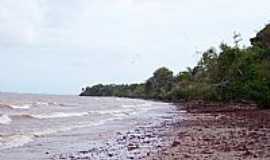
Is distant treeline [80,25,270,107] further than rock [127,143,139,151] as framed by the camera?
Yes

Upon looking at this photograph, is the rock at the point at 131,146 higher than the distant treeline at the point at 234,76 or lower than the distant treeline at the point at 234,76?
lower

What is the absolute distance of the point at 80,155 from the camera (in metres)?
19.2

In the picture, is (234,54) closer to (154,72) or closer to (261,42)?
(261,42)

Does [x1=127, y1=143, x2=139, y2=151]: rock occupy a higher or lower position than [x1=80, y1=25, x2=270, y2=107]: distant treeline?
lower

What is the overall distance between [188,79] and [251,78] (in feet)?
211

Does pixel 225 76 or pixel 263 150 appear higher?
pixel 225 76

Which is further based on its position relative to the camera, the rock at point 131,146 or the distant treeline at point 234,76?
the distant treeline at point 234,76

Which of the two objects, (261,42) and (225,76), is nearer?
(261,42)

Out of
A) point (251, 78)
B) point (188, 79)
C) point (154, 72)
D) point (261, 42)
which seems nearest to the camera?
point (251, 78)

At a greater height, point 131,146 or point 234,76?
point 234,76

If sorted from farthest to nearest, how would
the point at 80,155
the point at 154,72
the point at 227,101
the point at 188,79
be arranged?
the point at 154,72
the point at 188,79
the point at 227,101
the point at 80,155


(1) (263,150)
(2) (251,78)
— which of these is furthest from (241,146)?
(2) (251,78)

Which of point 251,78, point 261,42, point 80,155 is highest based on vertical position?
point 261,42

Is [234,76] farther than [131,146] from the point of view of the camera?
Yes
